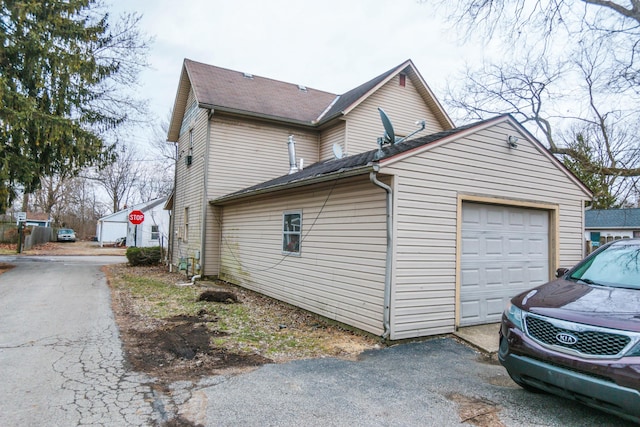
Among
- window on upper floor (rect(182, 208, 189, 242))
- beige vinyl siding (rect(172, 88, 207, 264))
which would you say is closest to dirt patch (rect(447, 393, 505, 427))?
beige vinyl siding (rect(172, 88, 207, 264))

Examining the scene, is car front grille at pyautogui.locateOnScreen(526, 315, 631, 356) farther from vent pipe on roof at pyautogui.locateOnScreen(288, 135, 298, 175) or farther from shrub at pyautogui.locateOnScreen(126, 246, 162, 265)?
shrub at pyautogui.locateOnScreen(126, 246, 162, 265)

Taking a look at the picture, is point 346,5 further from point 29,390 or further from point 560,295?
point 29,390

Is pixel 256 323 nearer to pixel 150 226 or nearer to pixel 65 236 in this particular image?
pixel 150 226

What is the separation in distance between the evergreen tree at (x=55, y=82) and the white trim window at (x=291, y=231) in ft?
31.6

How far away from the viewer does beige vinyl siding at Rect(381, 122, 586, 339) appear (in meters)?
5.95

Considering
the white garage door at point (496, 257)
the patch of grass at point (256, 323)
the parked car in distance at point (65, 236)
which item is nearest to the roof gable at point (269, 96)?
the patch of grass at point (256, 323)

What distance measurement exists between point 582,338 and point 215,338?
4.80m

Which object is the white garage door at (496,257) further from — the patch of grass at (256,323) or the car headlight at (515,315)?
the car headlight at (515,315)

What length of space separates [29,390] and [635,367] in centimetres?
546

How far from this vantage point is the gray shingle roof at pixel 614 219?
2458 centimetres

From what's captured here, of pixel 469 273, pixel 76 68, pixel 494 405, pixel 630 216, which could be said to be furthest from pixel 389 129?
pixel 630 216

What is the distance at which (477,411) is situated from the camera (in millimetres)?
3680

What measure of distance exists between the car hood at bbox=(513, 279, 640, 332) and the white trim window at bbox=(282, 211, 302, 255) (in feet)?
16.9

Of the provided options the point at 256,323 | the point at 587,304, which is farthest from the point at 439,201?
the point at 256,323
